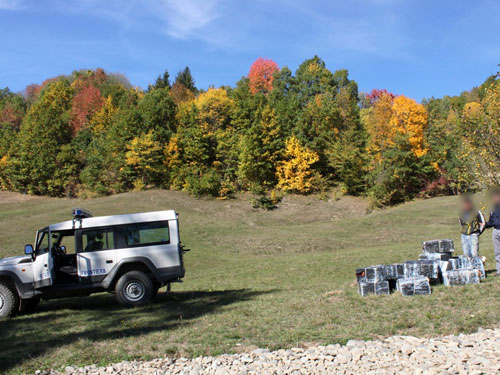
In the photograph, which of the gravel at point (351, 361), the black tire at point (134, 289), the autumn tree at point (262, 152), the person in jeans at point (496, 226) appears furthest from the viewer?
the autumn tree at point (262, 152)

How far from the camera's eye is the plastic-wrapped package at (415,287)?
36.0 ft

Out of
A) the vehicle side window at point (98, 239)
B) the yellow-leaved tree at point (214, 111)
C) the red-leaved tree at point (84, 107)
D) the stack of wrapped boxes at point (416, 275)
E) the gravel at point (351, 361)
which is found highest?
the red-leaved tree at point (84, 107)

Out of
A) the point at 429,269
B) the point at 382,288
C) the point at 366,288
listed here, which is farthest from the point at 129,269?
the point at 429,269

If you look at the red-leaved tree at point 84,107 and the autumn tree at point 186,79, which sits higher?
the autumn tree at point 186,79

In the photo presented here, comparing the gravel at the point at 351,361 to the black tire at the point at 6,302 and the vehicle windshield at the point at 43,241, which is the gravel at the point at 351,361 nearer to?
the black tire at the point at 6,302

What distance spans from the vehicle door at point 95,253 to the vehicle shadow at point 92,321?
3.32 ft

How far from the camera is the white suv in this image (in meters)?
12.0

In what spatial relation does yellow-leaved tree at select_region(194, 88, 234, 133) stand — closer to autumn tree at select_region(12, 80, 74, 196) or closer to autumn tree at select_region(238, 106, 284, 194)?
autumn tree at select_region(238, 106, 284, 194)

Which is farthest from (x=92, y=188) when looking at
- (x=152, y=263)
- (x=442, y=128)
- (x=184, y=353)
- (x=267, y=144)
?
(x=184, y=353)

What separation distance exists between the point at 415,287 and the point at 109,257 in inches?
322

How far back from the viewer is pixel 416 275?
38.2 ft

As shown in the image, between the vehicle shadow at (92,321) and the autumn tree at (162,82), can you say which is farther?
the autumn tree at (162,82)

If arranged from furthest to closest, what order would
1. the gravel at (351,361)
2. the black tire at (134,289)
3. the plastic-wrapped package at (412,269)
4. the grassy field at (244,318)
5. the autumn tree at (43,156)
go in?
1. the autumn tree at (43,156)
2. the black tire at (134,289)
3. the plastic-wrapped package at (412,269)
4. the grassy field at (244,318)
5. the gravel at (351,361)

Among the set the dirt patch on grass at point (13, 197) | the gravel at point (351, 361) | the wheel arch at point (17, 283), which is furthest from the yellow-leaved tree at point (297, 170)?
the gravel at point (351, 361)
